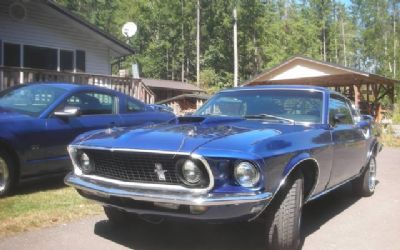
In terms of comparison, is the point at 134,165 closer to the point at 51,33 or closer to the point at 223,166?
the point at 223,166

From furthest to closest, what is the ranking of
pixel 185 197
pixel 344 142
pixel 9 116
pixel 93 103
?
1. pixel 93 103
2. pixel 9 116
3. pixel 344 142
4. pixel 185 197

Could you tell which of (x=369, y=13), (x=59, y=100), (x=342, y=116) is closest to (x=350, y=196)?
(x=342, y=116)

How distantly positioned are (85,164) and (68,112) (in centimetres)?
219

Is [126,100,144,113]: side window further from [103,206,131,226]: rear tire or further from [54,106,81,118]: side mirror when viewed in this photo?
[103,206,131,226]: rear tire

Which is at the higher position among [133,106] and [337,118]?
[133,106]

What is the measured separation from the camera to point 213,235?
4.90 m

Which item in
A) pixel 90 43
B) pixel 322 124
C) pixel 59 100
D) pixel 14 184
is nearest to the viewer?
pixel 322 124

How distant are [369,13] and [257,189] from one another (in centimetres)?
7500

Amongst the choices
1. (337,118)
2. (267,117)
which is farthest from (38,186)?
(337,118)

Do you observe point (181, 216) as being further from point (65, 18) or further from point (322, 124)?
point (65, 18)

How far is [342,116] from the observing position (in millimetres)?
5562

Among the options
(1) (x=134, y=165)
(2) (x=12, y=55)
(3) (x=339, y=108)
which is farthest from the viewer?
(2) (x=12, y=55)

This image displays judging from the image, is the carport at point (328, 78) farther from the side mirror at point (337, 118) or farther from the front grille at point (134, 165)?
the front grille at point (134, 165)

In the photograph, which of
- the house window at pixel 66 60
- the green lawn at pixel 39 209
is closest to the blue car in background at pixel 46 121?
the green lawn at pixel 39 209
